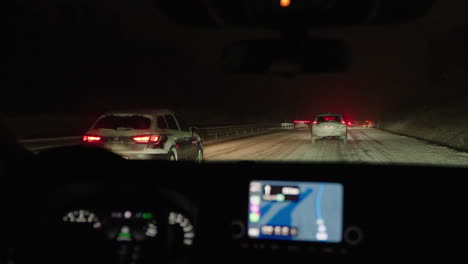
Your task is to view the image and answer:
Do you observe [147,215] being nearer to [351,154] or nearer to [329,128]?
[351,154]

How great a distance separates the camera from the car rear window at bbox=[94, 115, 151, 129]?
1192 centimetres

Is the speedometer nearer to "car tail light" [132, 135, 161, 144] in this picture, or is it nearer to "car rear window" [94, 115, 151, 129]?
"car tail light" [132, 135, 161, 144]

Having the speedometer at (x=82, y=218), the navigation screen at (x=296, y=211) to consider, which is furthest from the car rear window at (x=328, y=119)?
the speedometer at (x=82, y=218)

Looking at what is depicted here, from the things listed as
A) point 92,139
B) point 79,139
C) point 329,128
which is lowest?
point 92,139

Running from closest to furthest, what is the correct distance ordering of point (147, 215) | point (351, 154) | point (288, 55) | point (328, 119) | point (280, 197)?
point (147, 215)
point (280, 197)
point (288, 55)
point (351, 154)
point (328, 119)

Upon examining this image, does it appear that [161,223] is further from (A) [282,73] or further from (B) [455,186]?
(B) [455,186]

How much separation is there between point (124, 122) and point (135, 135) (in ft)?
2.20

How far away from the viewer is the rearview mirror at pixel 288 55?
3750 millimetres

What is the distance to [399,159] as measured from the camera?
1755 cm

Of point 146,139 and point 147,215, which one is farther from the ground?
point 146,139

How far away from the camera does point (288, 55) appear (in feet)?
12.5

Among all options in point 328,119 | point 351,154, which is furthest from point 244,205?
point 328,119

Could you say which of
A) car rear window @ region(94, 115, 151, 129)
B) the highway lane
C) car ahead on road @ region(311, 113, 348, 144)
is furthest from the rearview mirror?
Result: car ahead on road @ region(311, 113, 348, 144)

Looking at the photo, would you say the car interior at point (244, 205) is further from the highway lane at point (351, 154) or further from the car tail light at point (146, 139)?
the highway lane at point (351, 154)
